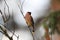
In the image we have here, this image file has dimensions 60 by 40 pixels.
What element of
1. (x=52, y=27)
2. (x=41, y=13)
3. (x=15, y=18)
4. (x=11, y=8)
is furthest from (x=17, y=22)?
(x=52, y=27)

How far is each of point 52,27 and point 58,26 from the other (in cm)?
4

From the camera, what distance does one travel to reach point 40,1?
171cm

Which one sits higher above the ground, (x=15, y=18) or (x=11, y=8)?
(x=11, y=8)

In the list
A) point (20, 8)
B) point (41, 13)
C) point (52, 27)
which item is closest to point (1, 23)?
point (20, 8)

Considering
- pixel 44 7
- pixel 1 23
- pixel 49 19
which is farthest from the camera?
pixel 44 7

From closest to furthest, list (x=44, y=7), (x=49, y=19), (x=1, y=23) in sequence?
(x=49, y=19)
(x=1, y=23)
(x=44, y=7)

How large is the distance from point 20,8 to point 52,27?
0.63m

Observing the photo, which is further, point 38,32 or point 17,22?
point 17,22

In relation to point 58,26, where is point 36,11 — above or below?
below

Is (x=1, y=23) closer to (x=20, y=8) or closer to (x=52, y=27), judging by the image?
(x=20, y=8)

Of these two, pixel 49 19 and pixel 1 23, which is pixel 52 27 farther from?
pixel 1 23

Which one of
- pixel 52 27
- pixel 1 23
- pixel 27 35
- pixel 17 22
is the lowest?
pixel 27 35

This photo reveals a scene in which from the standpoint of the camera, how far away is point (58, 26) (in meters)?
0.99

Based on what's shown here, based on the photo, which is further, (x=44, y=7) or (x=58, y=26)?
(x=44, y=7)
